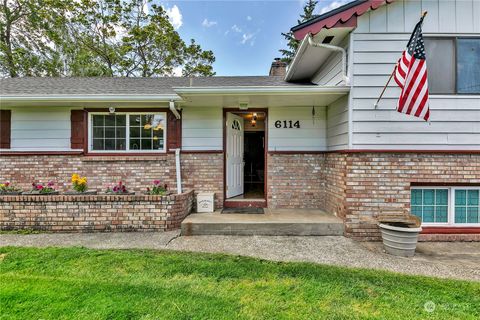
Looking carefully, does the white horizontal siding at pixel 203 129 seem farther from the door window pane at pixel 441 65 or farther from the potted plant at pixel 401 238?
the door window pane at pixel 441 65

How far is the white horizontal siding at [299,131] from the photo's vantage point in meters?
5.88

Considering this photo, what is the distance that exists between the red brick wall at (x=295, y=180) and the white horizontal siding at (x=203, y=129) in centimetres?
147

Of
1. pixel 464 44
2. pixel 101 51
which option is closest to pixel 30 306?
pixel 464 44

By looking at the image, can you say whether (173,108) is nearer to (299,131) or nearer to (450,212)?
(299,131)

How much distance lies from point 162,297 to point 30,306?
1.21 meters

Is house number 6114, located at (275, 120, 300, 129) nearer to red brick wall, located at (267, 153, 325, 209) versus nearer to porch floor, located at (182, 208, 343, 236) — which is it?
red brick wall, located at (267, 153, 325, 209)

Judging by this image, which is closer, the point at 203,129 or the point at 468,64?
the point at 468,64

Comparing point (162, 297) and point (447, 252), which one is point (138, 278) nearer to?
point (162, 297)

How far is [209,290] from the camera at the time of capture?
8.57ft

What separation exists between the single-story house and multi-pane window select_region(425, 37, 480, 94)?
0.02m

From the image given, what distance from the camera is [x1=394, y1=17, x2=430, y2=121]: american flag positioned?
3.52 meters

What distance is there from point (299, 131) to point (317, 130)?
0.43 m

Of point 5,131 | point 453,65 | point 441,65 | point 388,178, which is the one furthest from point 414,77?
point 5,131

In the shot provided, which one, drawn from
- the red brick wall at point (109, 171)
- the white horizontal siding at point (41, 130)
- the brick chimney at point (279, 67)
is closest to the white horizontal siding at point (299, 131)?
the red brick wall at point (109, 171)
